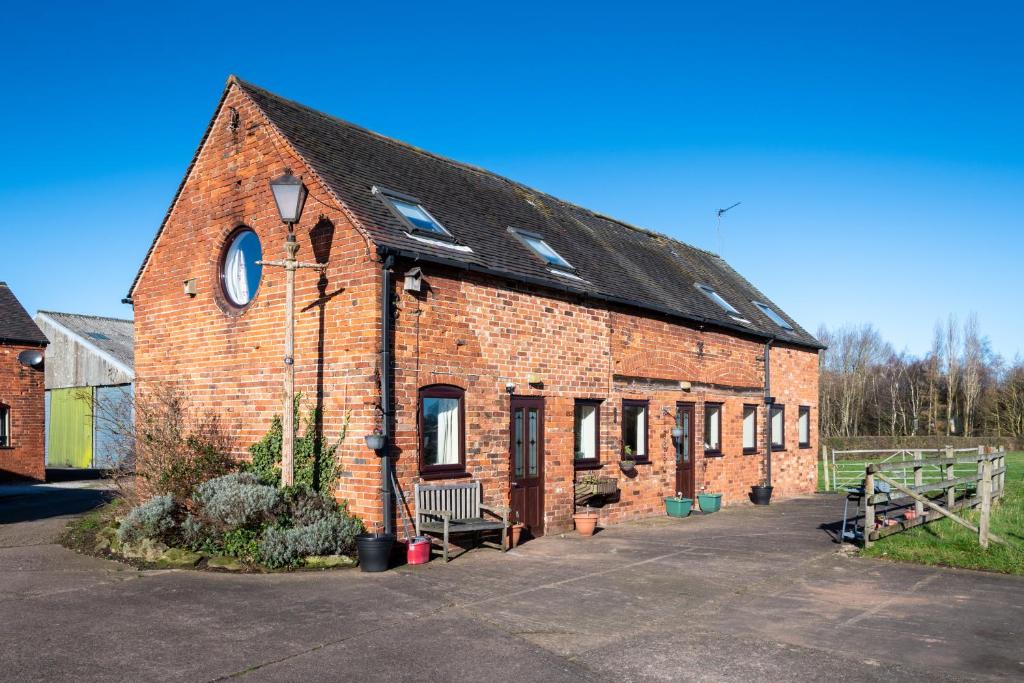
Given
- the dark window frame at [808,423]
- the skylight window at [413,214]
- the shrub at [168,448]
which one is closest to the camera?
the shrub at [168,448]

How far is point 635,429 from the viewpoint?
1582 cm

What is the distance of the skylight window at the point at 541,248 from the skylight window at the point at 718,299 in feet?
22.0

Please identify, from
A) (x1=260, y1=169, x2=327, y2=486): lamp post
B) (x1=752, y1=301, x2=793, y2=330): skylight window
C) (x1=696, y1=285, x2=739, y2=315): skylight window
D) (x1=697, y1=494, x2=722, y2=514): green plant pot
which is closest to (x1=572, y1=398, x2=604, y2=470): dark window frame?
(x1=697, y1=494, x2=722, y2=514): green plant pot

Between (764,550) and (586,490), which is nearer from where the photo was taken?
(764,550)

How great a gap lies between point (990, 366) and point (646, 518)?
58.6 meters

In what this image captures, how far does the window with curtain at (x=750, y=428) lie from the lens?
20.1 metres

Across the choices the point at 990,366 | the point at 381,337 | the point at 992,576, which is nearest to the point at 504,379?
the point at 381,337

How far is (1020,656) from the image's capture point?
21.3ft

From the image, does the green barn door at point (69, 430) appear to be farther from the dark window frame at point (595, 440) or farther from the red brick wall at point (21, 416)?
the dark window frame at point (595, 440)

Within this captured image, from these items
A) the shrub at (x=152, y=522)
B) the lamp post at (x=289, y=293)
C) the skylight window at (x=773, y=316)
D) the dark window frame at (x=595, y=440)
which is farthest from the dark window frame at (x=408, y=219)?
the skylight window at (x=773, y=316)

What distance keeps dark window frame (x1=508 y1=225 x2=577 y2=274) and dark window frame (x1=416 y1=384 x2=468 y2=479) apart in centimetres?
356

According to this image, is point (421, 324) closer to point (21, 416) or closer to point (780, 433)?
point (780, 433)

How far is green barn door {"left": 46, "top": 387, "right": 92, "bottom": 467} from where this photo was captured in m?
29.5

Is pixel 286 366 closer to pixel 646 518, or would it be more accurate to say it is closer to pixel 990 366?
pixel 646 518
